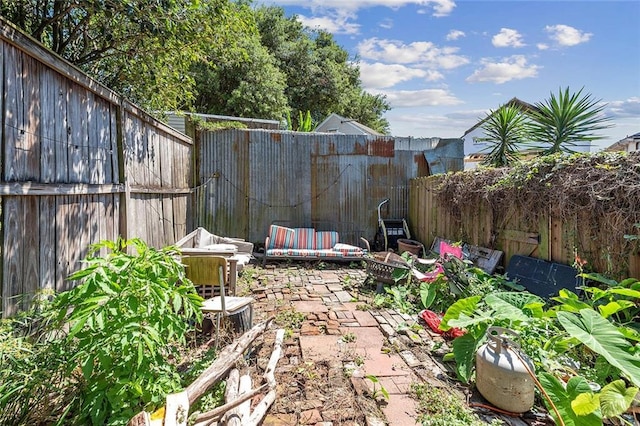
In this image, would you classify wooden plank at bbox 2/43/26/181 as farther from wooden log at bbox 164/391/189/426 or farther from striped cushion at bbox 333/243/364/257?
striped cushion at bbox 333/243/364/257

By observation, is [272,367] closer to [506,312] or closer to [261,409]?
[261,409]

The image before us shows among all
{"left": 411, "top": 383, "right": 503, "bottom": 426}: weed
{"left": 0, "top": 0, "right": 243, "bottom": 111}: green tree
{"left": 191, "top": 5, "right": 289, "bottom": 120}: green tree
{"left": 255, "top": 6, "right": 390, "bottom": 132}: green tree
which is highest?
{"left": 255, "top": 6, "right": 390, "bottom": 132}: green tree

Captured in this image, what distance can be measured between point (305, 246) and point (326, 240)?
47 cm

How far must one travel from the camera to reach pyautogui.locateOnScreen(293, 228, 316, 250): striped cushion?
6.85 metres

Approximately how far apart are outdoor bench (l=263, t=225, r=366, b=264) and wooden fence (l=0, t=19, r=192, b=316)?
9.85ft

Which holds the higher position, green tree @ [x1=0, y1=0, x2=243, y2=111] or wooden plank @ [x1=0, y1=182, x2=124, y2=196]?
green tree @ [x1=0, y1=0, x2=243, y2=111]

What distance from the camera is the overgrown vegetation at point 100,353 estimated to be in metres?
1.73

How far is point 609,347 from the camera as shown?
212 cm

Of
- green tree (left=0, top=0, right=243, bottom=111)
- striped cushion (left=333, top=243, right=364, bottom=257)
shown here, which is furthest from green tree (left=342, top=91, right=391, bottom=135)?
green tree (left=0, top=0, right=243, bottom=111)

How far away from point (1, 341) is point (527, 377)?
327 centimetres

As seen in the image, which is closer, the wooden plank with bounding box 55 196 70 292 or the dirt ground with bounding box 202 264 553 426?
the dirt ground with bounding box 202 264 553 426

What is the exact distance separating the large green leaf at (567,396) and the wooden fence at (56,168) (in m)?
3.35

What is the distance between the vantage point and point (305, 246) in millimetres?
6855

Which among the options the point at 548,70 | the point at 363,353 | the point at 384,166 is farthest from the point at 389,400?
the point at 548,70
